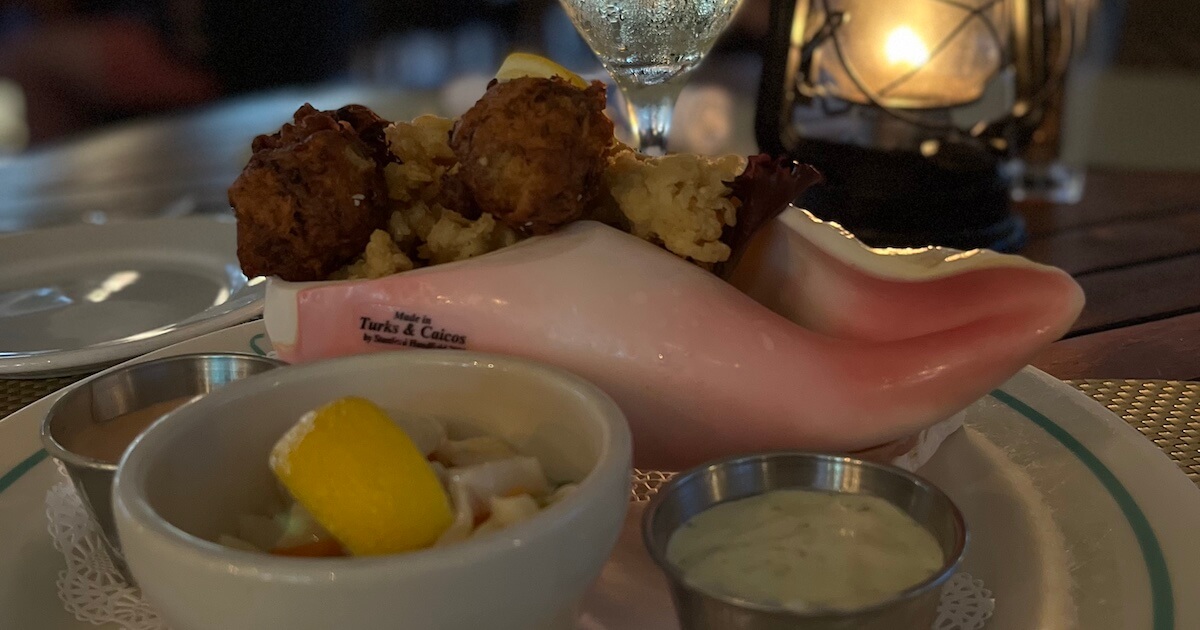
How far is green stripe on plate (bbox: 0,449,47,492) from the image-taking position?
86cm

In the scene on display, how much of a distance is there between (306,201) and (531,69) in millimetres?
239

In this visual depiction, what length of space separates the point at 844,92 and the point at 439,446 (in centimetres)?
112

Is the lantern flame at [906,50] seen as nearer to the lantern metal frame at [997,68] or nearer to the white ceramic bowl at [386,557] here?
the lantern metal frame at [997,68]

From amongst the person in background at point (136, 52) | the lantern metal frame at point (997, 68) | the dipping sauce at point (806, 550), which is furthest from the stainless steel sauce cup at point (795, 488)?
the person in background at point (136, 52)

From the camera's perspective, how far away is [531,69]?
0.90m

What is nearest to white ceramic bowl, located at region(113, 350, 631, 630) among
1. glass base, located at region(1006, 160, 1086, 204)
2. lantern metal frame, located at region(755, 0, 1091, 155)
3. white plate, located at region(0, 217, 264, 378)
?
white plate, located at region(0, 217, 264, 378)

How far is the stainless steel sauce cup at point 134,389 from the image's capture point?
847mm

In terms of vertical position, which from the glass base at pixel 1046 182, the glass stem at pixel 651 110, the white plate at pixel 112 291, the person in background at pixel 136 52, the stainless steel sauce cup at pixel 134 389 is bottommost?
the person in background at pixel 136 52

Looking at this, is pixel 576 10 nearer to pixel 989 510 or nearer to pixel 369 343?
pixel 369 343

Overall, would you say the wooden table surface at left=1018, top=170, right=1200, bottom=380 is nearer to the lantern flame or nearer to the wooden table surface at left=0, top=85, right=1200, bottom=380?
the wooden table surface at left=0, top=85, right=1200, bottom=380

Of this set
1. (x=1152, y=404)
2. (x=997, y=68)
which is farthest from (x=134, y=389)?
(x=997, y=68)

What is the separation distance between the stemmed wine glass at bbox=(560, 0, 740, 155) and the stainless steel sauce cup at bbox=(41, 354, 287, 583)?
590 mm

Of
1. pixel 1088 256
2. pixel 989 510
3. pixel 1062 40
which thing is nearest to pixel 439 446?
pixel 989 510

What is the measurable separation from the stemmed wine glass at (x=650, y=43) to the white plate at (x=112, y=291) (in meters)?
0.53
